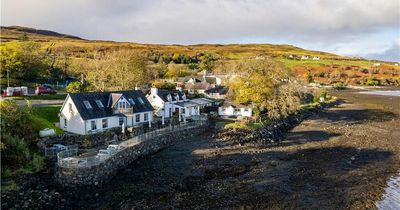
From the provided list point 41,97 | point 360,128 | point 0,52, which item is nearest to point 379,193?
point 360,128

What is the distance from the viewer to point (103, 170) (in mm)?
32938

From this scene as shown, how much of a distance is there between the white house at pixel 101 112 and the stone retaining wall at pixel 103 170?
6358 millimetres

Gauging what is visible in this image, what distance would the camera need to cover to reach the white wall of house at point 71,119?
140 feet

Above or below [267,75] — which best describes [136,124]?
below

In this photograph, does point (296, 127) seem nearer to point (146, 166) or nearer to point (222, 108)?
point (222, 108)

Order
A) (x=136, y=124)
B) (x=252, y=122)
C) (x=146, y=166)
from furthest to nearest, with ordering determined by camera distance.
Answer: (x=252, y=122) < (x=136, y=124) < (x=146, y=166)

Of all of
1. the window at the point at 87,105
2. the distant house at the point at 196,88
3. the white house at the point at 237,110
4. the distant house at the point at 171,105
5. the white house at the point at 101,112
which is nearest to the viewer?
the white house at the point at 101,112

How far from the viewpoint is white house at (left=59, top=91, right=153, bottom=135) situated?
42875mm

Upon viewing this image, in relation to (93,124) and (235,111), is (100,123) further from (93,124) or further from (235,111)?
(235,111)

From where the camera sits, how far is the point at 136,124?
4962 centimetres

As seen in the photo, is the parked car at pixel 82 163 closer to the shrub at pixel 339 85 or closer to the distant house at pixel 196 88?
the distant house at pixel 196 88

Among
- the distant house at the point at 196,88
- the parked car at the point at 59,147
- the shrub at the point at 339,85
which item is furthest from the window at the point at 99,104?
the shrub at the point at 339,85

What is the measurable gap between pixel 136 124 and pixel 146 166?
1316cm

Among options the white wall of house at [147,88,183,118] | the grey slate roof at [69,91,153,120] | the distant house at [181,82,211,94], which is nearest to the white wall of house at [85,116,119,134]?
the grey slate roof at [69,91,153,120]
